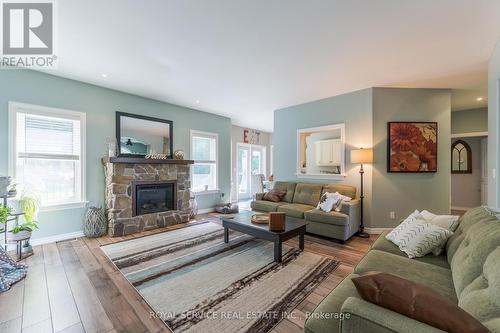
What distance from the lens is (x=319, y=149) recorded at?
Result: 4953mm

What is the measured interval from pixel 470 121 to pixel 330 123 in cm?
381

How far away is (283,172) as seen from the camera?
5.36 meters

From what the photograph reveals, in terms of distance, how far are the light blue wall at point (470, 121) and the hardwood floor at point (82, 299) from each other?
502 centimetres

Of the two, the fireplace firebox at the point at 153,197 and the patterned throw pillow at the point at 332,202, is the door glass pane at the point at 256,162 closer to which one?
the fireplace firebox at the point at 153,197

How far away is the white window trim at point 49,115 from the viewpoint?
305 centimetres

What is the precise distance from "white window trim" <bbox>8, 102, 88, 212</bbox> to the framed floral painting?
219 inches

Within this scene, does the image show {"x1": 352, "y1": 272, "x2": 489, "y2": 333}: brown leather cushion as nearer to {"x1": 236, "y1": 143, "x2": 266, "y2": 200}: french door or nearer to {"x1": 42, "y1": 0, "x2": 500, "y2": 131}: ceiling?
{"x1": 42, "y1": 0, "x2": 500, "y2": 131}: ceiling

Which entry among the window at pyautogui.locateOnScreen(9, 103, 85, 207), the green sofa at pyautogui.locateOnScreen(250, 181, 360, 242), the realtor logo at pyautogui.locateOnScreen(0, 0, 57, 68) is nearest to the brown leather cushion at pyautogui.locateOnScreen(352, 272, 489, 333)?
the green sofa at pyautogui.locateOnScreen(250, 181, 360, 242)

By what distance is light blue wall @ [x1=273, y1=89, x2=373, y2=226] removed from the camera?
3.99 metres

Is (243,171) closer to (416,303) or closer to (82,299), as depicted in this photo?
(82,299)

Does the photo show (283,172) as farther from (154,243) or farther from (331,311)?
(331,311)

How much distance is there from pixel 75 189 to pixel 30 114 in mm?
1332

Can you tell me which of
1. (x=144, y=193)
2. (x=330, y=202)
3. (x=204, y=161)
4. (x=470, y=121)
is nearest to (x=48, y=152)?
(x=144, y=193)

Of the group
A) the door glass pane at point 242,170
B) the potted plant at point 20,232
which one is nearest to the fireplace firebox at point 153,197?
the potted plant at point 20,232
